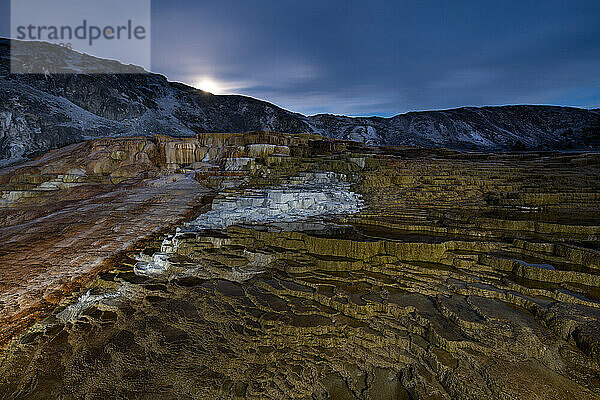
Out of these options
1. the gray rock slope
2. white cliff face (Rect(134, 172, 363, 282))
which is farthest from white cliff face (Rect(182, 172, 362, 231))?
the gray rock slope

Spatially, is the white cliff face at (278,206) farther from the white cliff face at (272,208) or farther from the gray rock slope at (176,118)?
the gray rock slope at (176,118)

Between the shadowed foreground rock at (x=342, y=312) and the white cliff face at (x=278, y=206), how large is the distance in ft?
0.29

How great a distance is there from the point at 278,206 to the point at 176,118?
78.5 feet

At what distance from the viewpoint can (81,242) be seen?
5.89 meters

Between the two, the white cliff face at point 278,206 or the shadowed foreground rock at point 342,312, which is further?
the white cliff face at point 278,206

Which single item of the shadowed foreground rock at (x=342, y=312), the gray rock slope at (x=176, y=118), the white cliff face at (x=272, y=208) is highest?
the gray rock slope at (x=176, y=118)

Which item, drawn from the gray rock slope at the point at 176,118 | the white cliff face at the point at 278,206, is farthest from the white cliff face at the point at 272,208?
the gray rock slope at the point at 176,118

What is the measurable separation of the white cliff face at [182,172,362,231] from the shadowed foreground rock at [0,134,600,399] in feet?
0.29

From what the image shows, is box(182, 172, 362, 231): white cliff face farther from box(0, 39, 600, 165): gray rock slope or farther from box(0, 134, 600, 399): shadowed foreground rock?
box(0, 39, 600, 165): gray rock slope

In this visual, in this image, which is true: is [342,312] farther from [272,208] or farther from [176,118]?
[176,118]

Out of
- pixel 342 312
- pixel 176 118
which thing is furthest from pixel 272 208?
pixel 176 118

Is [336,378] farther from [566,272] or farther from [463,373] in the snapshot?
[566,272]

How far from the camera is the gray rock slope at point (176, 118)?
54.6 feet

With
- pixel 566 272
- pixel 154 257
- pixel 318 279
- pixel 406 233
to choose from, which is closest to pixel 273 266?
pixel 318 279
